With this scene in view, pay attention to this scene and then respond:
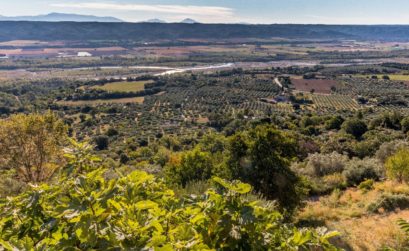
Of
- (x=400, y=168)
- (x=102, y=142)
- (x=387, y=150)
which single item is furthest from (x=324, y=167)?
(x=102, y=142)

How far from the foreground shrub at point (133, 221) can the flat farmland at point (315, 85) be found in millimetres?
119965

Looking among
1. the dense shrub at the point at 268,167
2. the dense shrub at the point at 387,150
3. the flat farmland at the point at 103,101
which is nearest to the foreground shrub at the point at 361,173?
the dense shrub at the point at 387,150

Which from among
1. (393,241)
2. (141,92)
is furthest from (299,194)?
(141,92)

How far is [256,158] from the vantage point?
15547mm

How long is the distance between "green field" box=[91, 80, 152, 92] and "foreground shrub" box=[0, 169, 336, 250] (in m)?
123

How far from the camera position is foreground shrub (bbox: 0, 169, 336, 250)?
287cm

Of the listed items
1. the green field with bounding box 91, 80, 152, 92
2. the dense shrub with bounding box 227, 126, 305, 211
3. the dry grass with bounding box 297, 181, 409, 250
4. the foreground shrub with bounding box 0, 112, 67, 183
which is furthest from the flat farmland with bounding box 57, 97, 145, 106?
the dense shrub with bounding box 227, 126, 305, 211

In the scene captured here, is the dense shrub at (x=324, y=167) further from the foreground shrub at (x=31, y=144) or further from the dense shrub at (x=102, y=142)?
the dense shrub at (x=102, y=142)

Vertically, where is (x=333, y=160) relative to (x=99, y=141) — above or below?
above

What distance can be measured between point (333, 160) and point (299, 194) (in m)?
12.3

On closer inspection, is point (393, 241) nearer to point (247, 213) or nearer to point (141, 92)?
point (247, 213)

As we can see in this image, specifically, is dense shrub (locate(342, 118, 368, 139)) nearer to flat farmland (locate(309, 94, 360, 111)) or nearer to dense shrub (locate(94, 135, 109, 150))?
flat farmland (locate(309, 94, 360, 111))

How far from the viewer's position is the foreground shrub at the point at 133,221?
2.87 metres

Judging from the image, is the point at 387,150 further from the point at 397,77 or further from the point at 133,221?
the point at 397,77
